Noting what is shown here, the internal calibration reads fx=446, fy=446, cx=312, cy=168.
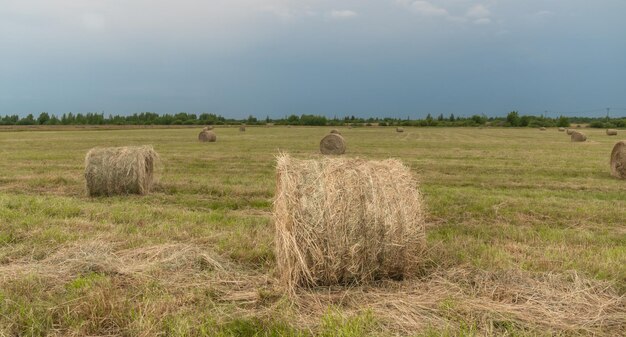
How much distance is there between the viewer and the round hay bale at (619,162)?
13.5 metres

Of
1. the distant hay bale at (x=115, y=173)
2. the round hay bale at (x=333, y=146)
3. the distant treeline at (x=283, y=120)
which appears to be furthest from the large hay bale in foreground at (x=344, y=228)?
the distant treeline at (x=283, y=120)

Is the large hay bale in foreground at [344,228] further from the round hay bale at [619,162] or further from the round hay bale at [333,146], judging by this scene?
the round hay bale at [333,146]

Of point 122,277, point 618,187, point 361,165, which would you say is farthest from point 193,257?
point 618,187

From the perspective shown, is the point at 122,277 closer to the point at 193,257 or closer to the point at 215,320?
the point at 193,257

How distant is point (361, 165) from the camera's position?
16.8ft

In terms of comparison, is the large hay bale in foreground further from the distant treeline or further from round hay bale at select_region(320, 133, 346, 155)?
the distant treeline

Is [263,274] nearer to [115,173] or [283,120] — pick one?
[115,173]

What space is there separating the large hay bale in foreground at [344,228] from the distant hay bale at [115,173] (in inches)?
255

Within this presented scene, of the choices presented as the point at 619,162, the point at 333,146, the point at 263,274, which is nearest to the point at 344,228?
the point at 263,274

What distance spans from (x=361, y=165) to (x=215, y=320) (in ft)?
7.78

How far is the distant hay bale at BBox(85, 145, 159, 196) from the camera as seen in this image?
1013 cm

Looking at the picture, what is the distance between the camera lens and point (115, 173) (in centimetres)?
1024

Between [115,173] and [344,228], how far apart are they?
24.4 ft

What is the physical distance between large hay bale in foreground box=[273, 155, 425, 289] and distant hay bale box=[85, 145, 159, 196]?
6487 mm
